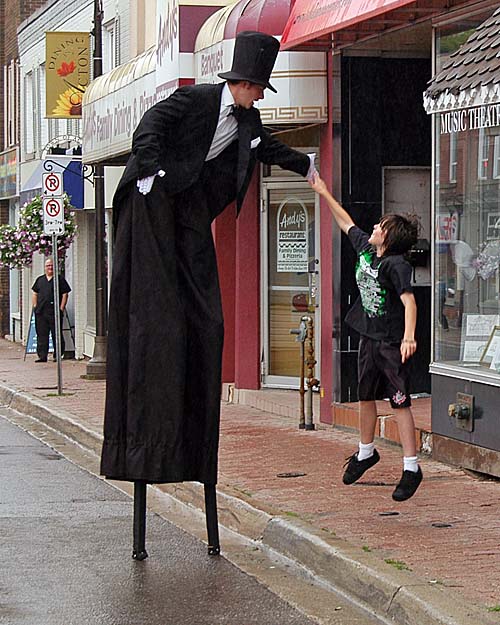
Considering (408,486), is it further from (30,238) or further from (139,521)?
(30,238)

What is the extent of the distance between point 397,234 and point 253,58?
71.7 inches

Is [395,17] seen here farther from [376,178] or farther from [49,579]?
[49,579]

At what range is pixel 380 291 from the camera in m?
8.70

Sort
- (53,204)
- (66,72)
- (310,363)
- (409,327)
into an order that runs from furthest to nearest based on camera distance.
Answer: (66,72) < (53,204) < (310,363) < (409,327)

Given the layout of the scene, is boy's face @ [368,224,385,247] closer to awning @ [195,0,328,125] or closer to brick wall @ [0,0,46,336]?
awning @ [195,0,328,125]

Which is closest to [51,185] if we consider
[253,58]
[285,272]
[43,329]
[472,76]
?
[285,272]

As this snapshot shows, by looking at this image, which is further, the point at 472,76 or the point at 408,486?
the point at 472,76

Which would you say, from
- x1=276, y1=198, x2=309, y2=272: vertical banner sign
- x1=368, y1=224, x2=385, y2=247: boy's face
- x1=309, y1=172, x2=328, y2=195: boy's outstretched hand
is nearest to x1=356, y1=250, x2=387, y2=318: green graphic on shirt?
x1=368, y1=224, x2=385, y2=247: boy's face

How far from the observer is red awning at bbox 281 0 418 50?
10.4 meters

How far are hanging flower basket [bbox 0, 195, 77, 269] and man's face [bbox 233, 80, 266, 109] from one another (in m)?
17.2

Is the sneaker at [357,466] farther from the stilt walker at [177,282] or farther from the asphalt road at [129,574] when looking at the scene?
the stilt walker at [177,282]

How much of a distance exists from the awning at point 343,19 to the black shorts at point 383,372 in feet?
8.63

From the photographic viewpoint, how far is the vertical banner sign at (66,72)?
24.2 metres

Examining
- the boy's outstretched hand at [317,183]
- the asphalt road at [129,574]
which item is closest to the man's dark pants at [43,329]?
the asphalt road at [129,574]
